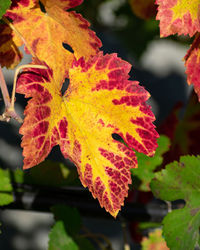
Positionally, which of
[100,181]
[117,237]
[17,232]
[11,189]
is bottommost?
[17,232]

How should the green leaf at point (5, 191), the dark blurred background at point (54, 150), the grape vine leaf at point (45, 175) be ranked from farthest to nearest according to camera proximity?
the dark blurred background at point (54, 150), the grape vine leaf at point (45, 175), the green leaf at point (5, 191)

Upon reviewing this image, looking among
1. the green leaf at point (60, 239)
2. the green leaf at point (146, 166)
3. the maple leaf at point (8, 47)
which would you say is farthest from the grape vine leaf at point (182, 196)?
the maple leaf at point (8, 47)

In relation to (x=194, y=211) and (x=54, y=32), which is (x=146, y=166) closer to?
(x=194, y=211)

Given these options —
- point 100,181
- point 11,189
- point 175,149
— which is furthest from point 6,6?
point 175,149

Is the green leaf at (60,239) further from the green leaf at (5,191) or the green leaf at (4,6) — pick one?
the green leaf at (4,6)

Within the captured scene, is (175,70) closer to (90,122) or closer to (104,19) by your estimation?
A: (104,19)

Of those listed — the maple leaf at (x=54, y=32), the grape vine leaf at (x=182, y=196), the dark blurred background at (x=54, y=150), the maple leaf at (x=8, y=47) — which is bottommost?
the dark blurred background at (x=54, y=150)
